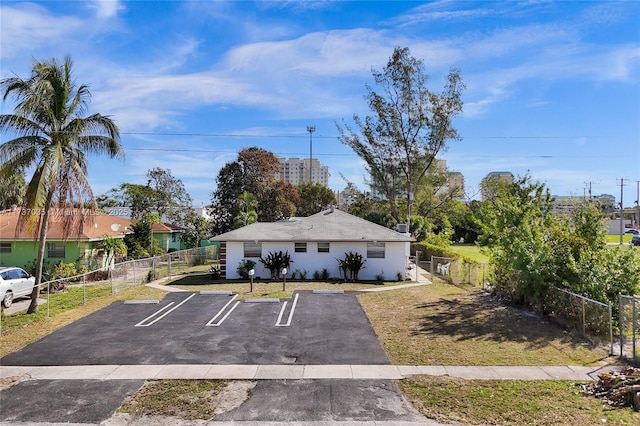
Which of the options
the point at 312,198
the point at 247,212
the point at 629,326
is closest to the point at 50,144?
the point at 629,326

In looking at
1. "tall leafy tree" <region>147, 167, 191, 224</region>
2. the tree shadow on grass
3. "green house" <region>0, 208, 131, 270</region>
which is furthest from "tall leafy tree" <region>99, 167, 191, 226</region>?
the tree shadow on grass

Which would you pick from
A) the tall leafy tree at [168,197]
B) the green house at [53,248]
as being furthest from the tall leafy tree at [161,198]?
the green house at [53,248]

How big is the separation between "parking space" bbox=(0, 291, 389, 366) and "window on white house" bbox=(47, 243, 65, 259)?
37.3 ft

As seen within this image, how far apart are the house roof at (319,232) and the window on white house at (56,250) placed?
9663mm

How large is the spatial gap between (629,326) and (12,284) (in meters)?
22.8

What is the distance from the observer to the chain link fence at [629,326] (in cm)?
1041

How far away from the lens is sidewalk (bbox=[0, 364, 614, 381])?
9.59 m

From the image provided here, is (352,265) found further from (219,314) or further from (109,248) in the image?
(109,248)

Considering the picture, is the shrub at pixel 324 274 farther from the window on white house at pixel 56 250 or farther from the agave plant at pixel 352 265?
the window on white house at pixel 56 250

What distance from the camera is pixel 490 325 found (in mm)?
13906

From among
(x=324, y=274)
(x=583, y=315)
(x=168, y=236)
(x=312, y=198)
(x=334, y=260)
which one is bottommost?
(x=324, y=274)

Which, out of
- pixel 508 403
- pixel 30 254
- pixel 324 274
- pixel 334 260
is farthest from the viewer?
pixel 30 254

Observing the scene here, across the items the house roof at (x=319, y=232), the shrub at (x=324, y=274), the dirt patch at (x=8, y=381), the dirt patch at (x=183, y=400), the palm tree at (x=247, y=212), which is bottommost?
the dirt patch at (x=8, y=381)

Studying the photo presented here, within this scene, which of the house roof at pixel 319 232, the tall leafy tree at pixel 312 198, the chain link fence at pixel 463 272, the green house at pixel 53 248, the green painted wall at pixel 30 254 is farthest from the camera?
the tall leafy tree at pixel 312 198
